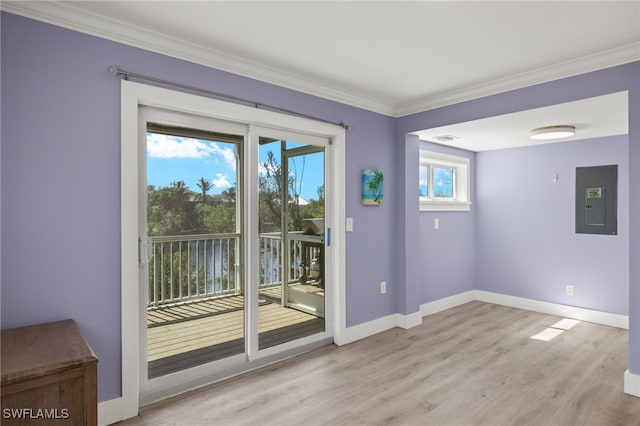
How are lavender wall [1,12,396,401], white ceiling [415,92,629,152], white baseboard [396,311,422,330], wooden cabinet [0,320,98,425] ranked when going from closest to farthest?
wooden cabinet [0,320,98,425] → lavender wall [1,12,396,401] → white ceiling [415,92,629,152] → white baseboard [396,311,422,330]

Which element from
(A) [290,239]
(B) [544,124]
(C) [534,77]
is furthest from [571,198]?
(A) [290,239]

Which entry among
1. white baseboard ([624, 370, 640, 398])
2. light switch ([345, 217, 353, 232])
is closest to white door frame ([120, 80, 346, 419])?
light switch ([345, 217, 353, 232])

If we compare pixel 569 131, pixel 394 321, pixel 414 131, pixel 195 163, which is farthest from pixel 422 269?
pixel 195 163

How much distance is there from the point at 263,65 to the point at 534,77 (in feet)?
7.22

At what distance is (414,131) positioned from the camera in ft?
13.2

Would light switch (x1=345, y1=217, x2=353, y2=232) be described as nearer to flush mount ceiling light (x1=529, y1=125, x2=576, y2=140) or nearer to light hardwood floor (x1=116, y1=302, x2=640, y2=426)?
light hardwood floor (x1=116, y1=302, x2=640, y2=426)

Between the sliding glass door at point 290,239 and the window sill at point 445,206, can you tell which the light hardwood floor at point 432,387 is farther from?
the window sill at point 445,206

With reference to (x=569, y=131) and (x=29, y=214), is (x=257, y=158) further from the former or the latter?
(x=569, y=131)

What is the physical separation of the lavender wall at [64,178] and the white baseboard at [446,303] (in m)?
3.46

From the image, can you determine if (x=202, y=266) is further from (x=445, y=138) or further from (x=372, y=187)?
(x=445, y=138)

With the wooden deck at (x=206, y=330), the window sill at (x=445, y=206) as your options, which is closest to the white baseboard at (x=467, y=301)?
the wooden deck at (x=206, y=330)

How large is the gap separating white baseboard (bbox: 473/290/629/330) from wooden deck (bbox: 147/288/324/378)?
319 centimetres

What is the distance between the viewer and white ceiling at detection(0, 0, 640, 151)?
6.84 ft

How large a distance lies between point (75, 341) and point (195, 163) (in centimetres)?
142
